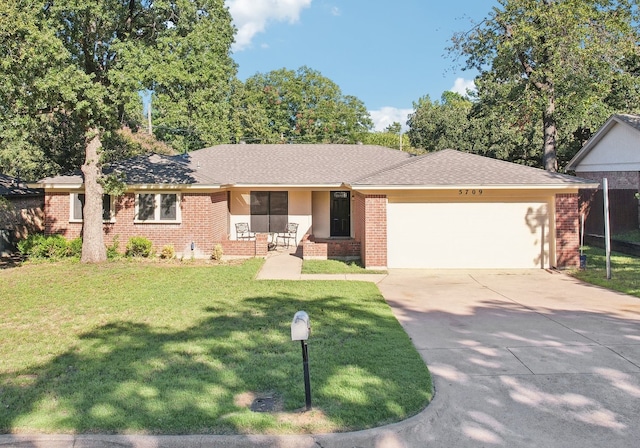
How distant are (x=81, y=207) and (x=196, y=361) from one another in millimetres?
13219

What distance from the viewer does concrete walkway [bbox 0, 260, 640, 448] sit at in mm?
4402

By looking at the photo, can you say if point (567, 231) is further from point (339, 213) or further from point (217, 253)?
point (217, 253)

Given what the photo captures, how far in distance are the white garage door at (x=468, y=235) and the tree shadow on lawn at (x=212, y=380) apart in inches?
257

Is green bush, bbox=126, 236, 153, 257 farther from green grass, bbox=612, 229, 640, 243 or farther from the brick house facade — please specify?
green grass, bbox=612, 229, 640, 243

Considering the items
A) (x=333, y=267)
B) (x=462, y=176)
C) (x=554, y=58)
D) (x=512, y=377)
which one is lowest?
(x=512, y=377)

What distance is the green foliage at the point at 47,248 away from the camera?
52.4ft

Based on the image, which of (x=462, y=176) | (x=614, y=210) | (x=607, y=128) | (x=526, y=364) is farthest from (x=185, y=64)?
(x=607, y=128)

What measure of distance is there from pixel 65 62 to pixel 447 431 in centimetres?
1339

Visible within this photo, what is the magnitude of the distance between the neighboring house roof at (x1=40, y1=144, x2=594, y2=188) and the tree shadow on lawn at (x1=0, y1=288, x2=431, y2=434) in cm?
730

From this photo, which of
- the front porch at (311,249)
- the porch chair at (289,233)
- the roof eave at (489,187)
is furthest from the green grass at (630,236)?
the porch chair at (289,233)

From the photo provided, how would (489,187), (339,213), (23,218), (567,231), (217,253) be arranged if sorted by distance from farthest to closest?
1. (339,213)
2. (23,218)
3. (217,253)
4. (567,231)
5. (489,187)

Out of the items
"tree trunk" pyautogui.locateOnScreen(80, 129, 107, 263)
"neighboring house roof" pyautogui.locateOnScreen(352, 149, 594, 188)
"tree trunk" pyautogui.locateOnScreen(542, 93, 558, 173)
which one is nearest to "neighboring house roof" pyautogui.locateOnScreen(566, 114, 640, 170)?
"tree trunk" pyautogui.locateOnScreen(542, 93, 558, 173)

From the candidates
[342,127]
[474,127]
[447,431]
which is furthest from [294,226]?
[342,127]

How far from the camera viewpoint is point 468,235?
14.6m
